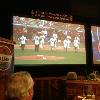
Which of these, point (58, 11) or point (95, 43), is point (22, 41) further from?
point (95, 43)

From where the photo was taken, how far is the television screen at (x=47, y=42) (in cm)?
535

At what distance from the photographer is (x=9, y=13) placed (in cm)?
528

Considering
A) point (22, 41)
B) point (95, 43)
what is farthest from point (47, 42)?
point (95, 43)

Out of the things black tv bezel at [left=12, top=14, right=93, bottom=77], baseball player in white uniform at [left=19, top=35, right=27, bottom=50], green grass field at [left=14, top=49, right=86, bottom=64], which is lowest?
Answer: black tv bezel at [left=12, top=14, right=93, bottom=77]

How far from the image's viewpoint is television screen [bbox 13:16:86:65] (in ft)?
17.5

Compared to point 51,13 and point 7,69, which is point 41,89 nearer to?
point 51,13

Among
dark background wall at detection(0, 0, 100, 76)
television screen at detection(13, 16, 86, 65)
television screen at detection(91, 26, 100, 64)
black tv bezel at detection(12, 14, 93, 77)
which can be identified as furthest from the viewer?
television screen at detection(91, 26, 100, 64)

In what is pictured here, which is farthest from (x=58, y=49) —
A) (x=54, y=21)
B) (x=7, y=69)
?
(x=7, y=69)

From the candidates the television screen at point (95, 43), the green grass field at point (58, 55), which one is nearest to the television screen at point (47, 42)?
the green grass field at point (58, 55)

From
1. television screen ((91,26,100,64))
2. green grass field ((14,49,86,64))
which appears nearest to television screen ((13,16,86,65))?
green grass field ((14,49,86,64))

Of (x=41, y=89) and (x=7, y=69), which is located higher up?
(x=7, y=69)

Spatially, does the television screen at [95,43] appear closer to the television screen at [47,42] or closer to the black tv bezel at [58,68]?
the black tv bezel at [58,68]

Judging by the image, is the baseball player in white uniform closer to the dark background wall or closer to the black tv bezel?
the dark background wall

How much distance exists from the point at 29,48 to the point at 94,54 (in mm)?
1862
